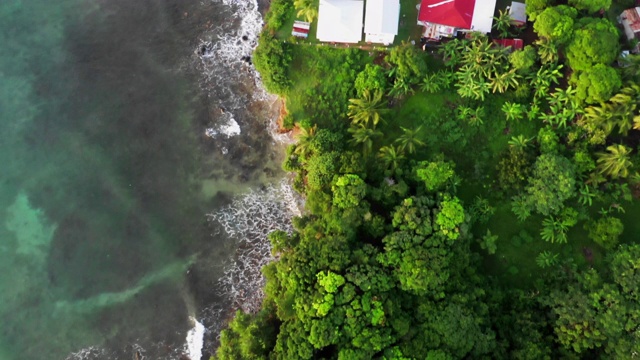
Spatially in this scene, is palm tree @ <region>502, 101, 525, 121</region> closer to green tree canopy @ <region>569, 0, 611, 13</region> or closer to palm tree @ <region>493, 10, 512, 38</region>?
palm tree @ <region>493, 10, 512, 38</region>

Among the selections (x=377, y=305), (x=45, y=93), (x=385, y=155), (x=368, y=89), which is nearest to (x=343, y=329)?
(x=377, y=305)

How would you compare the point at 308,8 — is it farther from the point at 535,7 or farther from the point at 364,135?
the point at 535,7

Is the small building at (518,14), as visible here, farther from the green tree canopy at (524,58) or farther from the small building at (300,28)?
the small building at (300,28)

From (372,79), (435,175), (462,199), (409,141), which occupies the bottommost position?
(462,199)

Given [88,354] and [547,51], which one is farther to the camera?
[88,354]

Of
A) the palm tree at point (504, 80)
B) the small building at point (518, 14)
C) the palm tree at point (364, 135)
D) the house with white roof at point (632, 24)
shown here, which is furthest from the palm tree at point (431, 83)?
the house with white roof at point (632, 24)

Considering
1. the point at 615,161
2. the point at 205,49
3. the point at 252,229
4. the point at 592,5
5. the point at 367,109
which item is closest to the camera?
the point at 615,161

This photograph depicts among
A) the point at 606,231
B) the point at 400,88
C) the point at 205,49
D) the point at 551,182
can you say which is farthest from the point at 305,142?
the point at 606,231
